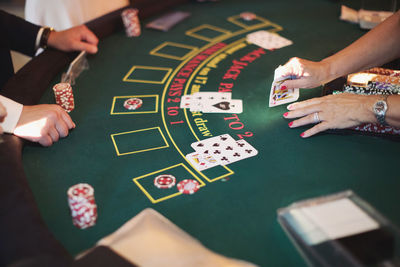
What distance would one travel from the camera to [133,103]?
2.27 meters

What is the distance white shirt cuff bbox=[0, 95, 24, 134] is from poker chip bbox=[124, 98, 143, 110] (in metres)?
0.59

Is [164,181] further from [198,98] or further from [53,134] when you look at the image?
[198,98]

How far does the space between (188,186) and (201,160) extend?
20 centimetres

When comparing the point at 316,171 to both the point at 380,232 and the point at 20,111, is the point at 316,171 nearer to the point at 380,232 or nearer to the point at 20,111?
the point at 380,232

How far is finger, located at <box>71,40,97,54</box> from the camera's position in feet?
8.57

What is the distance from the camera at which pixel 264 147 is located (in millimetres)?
1878

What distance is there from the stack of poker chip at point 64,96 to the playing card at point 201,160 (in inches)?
32.1

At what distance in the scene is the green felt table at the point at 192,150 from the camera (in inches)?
58.4

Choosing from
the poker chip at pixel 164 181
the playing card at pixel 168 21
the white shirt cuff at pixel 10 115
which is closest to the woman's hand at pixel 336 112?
the poker chip at pixel 164 181

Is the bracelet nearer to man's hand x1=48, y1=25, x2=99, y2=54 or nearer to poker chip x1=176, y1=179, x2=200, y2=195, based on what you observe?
man's hand x1=48, y1=25, x2=99, y2=54

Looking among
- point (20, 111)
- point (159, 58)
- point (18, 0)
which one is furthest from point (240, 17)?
point (18, 0)

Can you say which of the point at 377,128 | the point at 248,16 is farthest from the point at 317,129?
the point at 248,16

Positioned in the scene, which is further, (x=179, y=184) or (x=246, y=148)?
(x=246, y=148)

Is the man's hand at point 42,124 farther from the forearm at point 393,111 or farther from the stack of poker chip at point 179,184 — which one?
the forearm at point 393,111
